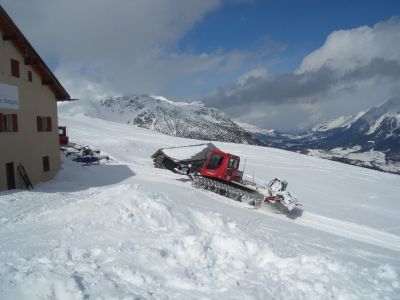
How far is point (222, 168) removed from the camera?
21.6m

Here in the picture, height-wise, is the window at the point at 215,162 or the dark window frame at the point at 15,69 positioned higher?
the dark window frame at the point at 15,69

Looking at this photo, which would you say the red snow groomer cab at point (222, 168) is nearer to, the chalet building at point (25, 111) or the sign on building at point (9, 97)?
the chalet building at point (25, 111)

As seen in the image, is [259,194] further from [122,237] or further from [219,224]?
[122,237]

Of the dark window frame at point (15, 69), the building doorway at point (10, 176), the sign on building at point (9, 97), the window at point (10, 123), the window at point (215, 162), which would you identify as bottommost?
the building doorway at point (10, 176)

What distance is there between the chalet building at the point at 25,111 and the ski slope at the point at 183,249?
254cm

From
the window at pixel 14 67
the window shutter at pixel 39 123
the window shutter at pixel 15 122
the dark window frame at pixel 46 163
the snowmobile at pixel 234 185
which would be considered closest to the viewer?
the snowmobile at pixel 234 185

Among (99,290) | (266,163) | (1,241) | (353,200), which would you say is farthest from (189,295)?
(266,163)

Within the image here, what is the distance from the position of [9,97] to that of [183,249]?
15235mm

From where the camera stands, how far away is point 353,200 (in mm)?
24922

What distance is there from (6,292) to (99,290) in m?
1.80

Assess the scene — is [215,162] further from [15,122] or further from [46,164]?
[15,122]

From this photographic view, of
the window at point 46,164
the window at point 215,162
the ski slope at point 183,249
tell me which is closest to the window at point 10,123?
the window at point 46,164

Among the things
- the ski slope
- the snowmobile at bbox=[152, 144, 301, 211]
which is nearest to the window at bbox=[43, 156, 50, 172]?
the ski slope

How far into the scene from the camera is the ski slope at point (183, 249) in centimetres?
809
